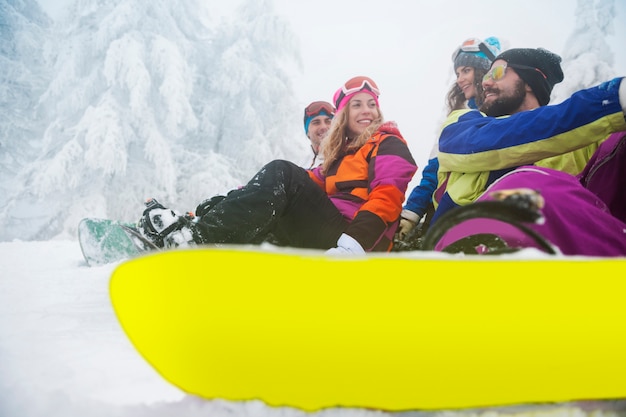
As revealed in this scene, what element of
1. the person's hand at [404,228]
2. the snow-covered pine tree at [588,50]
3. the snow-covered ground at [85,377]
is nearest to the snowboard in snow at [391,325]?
the snow-covered ground at [85,377]

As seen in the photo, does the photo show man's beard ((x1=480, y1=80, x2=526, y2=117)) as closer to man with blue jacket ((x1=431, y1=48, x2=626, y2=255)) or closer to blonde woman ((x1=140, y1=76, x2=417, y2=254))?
man with blue jacket ((x1=431, y1=48, x2=626, y2=255))

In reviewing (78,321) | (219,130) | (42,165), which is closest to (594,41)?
(219,130)

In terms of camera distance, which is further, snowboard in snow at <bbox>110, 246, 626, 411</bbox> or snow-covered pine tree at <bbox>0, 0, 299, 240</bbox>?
snow-covered pine tree at <bbox>0, 0, 299, 240</bbox>

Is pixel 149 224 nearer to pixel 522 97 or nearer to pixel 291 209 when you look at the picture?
pixel 291 209

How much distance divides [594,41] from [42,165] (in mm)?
12006

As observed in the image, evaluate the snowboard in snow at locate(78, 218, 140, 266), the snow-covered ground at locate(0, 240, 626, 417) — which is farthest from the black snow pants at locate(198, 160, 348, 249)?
the snowboard in snow at locate(78, 218, 140, 266)

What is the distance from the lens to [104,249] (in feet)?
8.60

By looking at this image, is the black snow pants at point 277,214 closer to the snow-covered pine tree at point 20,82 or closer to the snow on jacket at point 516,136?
the snow on jacket at point 516,136

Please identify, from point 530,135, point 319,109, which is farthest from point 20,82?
point 530,135

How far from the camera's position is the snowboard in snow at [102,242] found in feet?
8.39

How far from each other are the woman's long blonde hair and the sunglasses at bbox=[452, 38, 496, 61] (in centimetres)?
71

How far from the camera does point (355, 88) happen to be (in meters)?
1.98

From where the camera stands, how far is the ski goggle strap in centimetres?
198

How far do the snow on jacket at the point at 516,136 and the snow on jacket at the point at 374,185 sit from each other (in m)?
0.20
